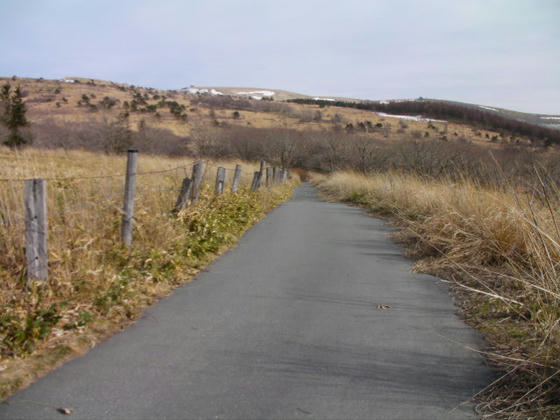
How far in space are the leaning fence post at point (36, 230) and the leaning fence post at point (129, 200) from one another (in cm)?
159

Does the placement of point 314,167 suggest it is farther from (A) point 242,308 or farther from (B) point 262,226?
(A) point 242,308

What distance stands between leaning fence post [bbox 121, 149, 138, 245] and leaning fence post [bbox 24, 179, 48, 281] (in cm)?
159

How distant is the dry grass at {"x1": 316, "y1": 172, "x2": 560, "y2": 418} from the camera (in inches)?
120

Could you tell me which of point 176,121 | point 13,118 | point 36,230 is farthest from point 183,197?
point 176,121

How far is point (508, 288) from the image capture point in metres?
5.27

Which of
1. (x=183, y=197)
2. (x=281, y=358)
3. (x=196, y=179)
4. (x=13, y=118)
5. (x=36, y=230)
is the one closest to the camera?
(x=281, y=358)

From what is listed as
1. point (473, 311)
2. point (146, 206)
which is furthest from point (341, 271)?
point (146, 206)

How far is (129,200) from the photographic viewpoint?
19.5ft

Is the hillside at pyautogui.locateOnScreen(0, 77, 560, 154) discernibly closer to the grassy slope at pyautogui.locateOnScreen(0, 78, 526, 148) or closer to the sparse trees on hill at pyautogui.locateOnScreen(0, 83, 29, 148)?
the grassy slope at pyautogui.locateOnScreen(0, 78, 526, 148)

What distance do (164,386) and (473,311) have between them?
328 centimetres

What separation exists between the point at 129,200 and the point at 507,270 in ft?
16.2

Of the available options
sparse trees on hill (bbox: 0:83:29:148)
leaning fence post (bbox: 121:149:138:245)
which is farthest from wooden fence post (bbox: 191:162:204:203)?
sparse trees on hill (bbox: 0:83:29:148)

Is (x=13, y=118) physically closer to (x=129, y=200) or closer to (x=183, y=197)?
(x=183, y=197)

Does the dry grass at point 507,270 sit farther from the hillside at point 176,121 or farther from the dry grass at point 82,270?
the hillside at point 176,121
